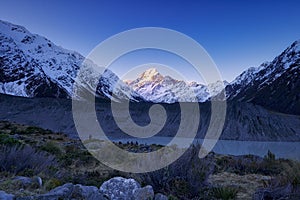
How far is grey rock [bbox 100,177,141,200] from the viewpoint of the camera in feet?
15.4

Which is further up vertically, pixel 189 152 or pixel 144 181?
pixel 189 152

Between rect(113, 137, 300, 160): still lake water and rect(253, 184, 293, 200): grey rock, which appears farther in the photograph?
rect(113, 137, 300, 160): still lake water

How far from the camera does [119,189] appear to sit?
4.80m

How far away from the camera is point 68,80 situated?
164 meters

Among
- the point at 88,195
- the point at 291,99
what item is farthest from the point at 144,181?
the point at 291,99

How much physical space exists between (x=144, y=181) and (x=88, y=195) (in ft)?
6.21

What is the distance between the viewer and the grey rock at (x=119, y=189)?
15.4ft

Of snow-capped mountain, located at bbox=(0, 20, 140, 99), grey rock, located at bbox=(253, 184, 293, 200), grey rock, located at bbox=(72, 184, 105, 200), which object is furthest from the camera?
snow-capped mountain, located at bbox=(0, 20, 140, 99)

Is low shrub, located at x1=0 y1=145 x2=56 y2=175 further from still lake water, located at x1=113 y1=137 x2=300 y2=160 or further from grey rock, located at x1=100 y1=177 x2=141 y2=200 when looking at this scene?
still lake water, located at x1=113 y1=137 x2=300 y2=160

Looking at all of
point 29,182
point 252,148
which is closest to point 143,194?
point 29,182

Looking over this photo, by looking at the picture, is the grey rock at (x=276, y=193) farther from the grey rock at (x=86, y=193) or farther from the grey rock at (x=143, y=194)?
the grey rock at (x=86, y=193)

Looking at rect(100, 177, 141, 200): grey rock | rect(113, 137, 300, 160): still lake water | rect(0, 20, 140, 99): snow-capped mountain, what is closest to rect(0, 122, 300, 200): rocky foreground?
rect(100, 177, 141, 200): grey rock

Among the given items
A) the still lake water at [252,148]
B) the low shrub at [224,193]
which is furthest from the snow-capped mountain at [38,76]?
the low shrub at [224,193]

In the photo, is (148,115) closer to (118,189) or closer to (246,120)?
(246,120)
